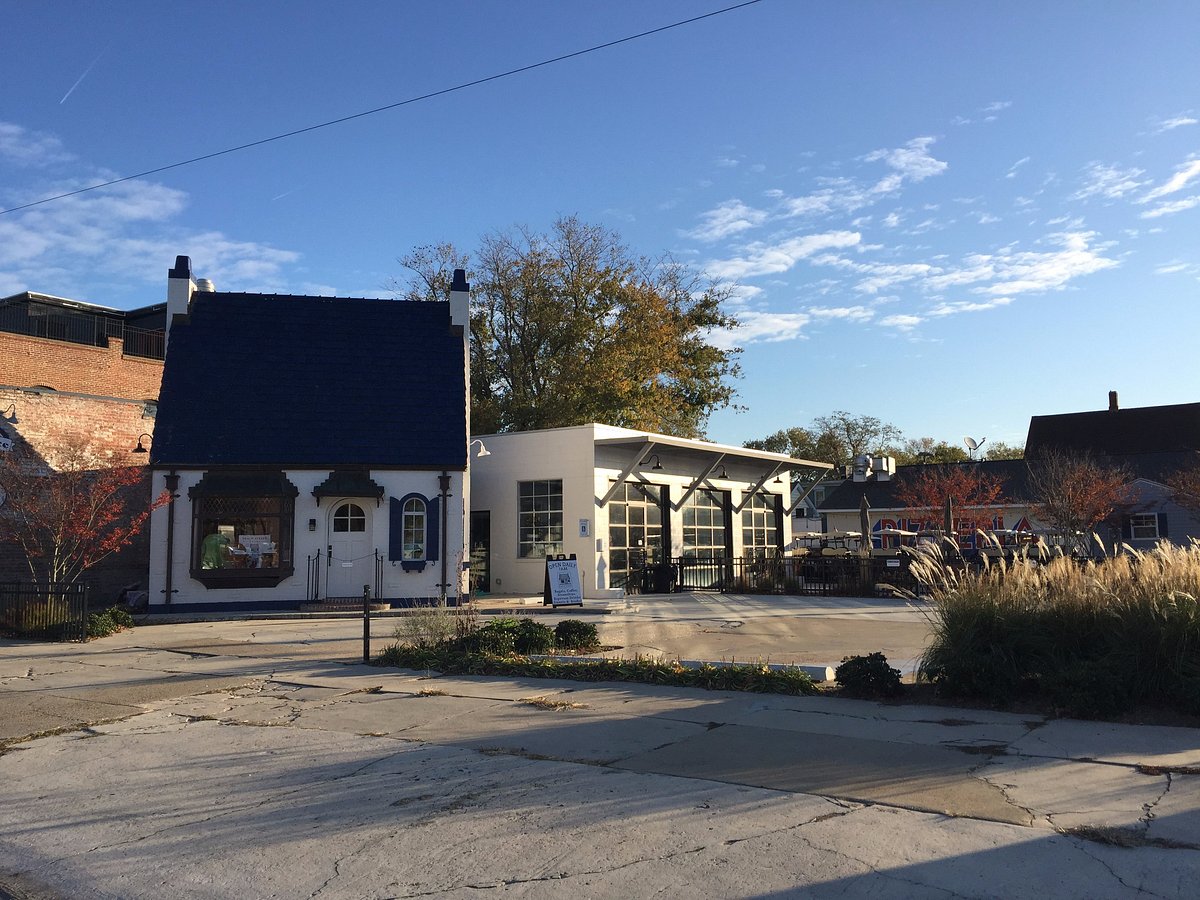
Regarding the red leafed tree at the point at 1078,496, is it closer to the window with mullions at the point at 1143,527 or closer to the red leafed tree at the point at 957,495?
the window with mullions at the point at 1143,527

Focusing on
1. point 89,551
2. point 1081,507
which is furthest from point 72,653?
point 1081,507

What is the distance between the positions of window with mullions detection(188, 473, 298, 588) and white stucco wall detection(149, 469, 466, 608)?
192 mm

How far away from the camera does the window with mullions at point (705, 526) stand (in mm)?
30986

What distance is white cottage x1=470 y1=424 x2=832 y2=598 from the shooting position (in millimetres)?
25938

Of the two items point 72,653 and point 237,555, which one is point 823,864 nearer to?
point 72,653

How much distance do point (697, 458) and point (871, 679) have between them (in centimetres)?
2124

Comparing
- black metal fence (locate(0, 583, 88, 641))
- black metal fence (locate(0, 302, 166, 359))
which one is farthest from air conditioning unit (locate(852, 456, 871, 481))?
black metal fence (locate(0, 583, 88, 641))

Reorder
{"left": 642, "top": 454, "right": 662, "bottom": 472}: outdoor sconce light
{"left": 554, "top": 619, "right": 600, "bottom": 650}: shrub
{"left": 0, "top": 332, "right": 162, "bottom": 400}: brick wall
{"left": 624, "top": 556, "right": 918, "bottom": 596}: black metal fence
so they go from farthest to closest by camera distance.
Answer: {"left": 0, "top": 332, "right": 162, "bottom": 400}: brick wall
{"left": 642, "top": 454, "right": 662, "bottom": 472}: outdoor sconce light
{"left": 624, "top": 556, "right": 918, "bottom": 596}: black metal fence
{"left": 554, "top": 619, "right": 600, "bottom": 650}: shrub

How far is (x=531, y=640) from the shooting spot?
13.2 m

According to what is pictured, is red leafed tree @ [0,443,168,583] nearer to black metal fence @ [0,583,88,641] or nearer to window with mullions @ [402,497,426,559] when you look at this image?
black metal fence @ [0,583,88,641]

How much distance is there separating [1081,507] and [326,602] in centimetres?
2721

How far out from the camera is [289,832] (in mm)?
5914

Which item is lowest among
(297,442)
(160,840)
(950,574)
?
(160,840)

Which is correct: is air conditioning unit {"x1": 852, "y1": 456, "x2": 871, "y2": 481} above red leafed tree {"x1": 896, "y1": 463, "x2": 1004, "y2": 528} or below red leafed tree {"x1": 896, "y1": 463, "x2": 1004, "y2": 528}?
above
